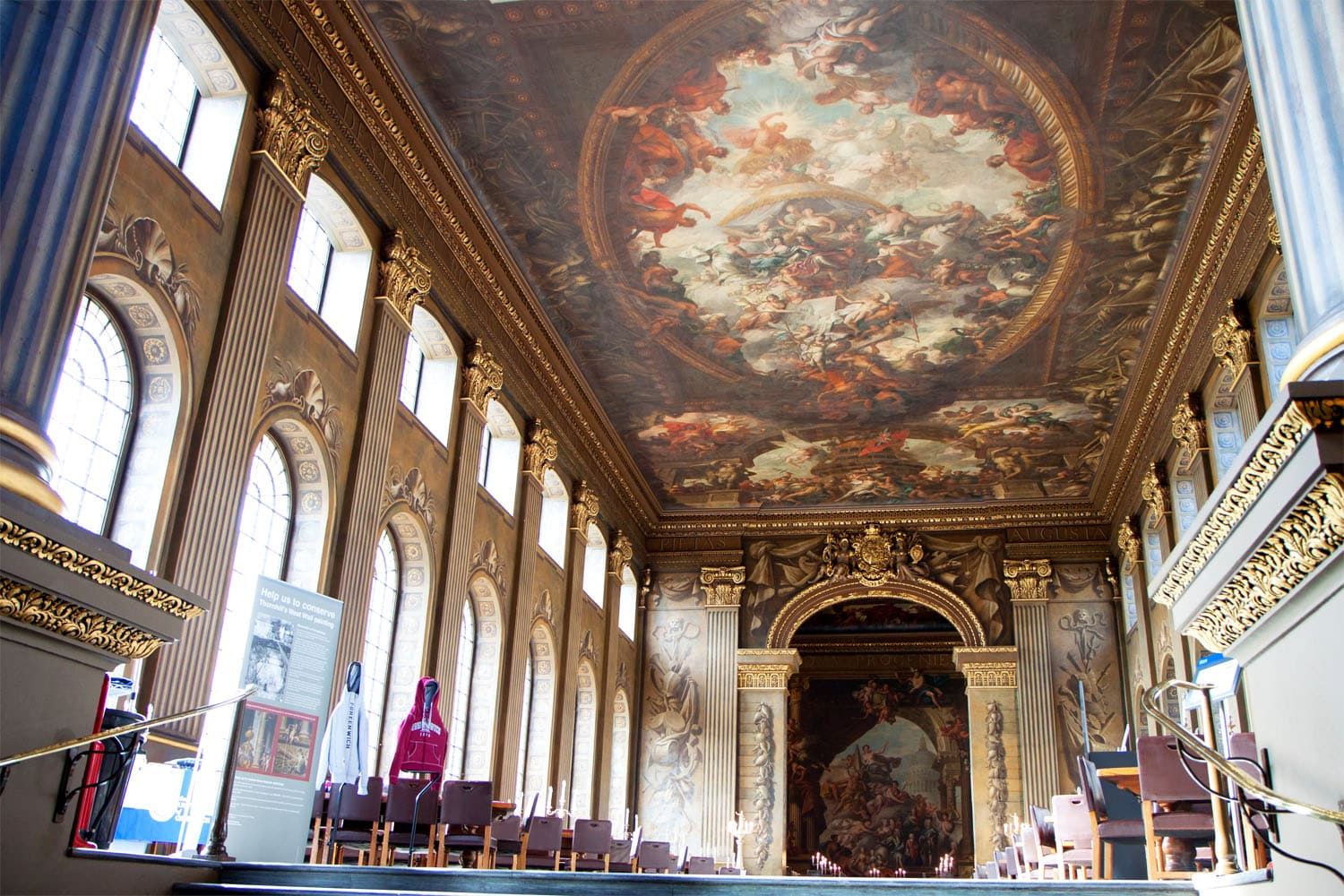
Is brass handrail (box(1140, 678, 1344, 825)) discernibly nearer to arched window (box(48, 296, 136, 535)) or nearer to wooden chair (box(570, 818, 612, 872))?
arched window (box(48, 296, 136, 535))

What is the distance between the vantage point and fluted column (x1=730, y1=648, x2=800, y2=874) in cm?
2284

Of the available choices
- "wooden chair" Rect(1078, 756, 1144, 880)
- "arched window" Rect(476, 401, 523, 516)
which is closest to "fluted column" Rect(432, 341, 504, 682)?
"arched window" Rect(476, 401, 523, 516)

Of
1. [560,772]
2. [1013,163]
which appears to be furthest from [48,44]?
[560,772]

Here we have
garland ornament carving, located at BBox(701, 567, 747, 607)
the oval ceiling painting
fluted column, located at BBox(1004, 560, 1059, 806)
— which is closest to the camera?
the oval ceiling painting

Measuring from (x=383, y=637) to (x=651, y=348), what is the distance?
6.96 metres

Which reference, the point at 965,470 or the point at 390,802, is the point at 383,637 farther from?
the point at 965,470

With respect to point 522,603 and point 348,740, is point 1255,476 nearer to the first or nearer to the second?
point 348,740

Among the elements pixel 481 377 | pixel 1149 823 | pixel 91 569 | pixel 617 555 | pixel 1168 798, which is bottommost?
pixel 1149 823

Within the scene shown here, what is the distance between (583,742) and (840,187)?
1119cm

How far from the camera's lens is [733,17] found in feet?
41.1

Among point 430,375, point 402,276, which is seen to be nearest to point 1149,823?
point 402,276

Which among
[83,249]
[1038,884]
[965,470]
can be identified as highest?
[965,470]

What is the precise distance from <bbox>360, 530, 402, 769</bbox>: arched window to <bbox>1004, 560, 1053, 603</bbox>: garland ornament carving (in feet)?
Result: 44.3

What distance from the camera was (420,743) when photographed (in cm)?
1084
